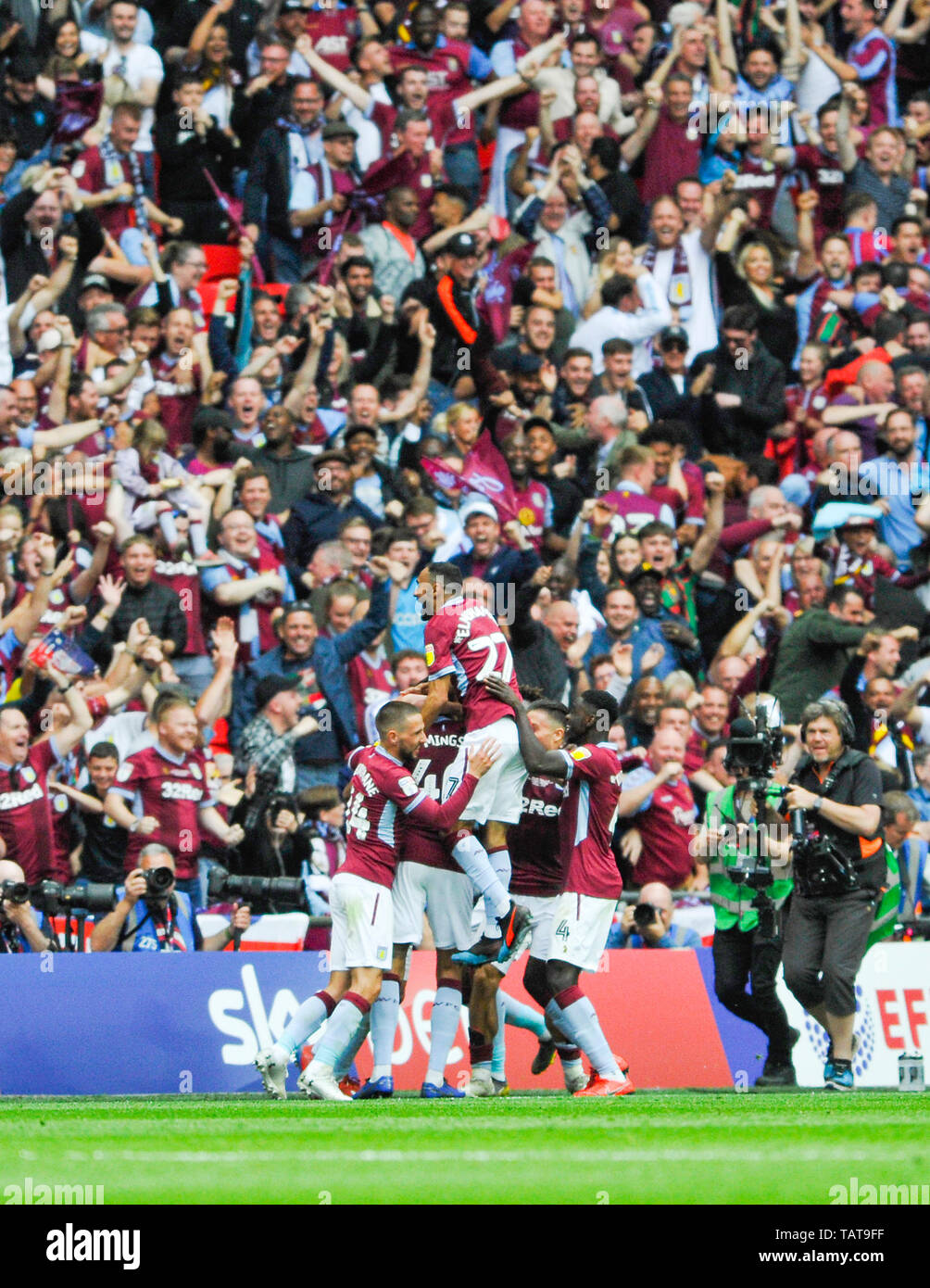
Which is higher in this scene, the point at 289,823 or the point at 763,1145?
the point at 763,1145

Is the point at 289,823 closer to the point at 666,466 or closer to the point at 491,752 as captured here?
the point at 491,752

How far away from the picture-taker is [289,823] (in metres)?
14.0

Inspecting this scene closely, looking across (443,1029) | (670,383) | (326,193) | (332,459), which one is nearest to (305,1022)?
(443,1029)

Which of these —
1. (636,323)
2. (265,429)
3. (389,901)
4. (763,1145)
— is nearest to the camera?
(763,1145)

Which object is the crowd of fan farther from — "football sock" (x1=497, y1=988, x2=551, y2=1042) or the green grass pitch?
the green grass pitch

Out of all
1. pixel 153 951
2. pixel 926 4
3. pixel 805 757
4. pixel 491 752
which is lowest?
pixel 153 951

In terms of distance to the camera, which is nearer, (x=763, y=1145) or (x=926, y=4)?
(x=763, y=1145)

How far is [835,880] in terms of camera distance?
40.9 feet

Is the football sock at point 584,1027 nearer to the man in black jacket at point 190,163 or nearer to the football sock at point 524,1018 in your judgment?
the football sock at point 524,1018

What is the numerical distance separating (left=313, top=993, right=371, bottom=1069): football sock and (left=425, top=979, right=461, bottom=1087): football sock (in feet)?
2.34

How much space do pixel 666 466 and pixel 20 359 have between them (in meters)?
5.45

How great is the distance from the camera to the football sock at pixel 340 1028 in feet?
35.2

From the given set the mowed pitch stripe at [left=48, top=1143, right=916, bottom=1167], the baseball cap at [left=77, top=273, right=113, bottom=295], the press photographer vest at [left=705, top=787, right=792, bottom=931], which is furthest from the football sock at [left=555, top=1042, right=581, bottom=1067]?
the baseball cap at [left=77, top=273, right=113, bottom=295]
